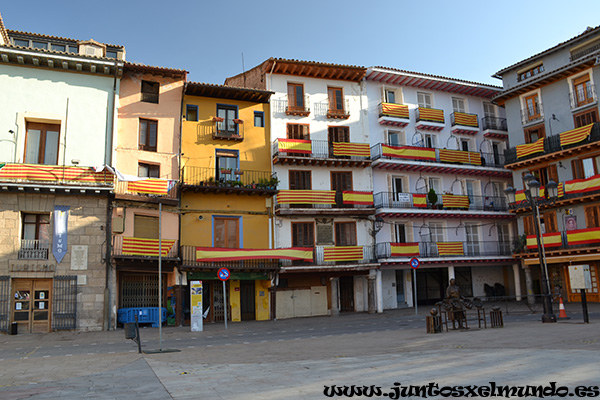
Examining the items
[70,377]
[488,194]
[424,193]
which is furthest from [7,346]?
[488,194]

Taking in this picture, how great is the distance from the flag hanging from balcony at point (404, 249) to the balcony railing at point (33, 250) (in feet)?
65.8

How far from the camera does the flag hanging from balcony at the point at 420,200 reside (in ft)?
115

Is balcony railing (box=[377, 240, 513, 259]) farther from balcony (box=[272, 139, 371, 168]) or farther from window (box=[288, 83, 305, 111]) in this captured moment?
window (box=[288, 83, 305, 111])

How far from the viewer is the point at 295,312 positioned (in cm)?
3128

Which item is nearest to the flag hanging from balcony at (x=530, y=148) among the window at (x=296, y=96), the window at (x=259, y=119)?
the window at (x=296, y=96)

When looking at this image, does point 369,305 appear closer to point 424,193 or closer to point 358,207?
point 358,207

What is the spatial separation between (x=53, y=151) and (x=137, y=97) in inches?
212

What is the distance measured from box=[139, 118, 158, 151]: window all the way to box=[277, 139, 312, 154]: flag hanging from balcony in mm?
7436

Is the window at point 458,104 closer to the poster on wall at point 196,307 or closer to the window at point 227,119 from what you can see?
the window at point 227,119

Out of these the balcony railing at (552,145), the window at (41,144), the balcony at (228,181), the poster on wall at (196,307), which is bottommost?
the poster on wall at (196,307)

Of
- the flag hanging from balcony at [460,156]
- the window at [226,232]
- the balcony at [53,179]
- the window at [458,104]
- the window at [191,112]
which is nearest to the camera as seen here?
the balcony at [53,179]

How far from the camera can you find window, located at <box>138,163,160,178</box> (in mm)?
28250

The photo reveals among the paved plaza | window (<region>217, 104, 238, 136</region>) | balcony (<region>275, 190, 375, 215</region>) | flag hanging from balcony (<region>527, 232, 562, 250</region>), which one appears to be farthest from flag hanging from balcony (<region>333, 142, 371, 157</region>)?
the paved plaza

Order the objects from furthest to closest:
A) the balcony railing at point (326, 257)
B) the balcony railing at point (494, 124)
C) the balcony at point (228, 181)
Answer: the balcony railing at point (494, 124), the balcony railing at point (326, 257), the balcony at point (228, 181)
